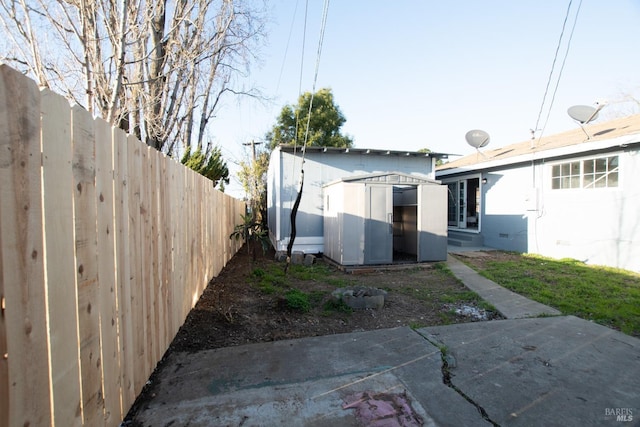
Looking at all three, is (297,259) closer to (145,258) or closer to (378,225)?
(378,225)

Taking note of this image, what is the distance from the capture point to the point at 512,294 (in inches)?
222

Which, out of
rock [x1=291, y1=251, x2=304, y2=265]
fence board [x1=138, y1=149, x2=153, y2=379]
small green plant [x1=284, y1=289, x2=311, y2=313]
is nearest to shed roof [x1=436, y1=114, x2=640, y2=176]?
rock [x1=291, y1=251, x2=304, y2=265]

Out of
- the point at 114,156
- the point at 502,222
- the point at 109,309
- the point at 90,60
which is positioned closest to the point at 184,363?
the point at 109,309

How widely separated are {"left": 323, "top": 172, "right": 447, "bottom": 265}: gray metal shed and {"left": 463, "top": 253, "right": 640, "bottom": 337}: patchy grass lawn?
4.43ft

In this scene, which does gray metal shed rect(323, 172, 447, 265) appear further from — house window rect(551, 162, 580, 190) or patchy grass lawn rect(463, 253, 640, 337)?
house window rect(551, 162, 580, 190)

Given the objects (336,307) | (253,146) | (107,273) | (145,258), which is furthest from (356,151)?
(253,146)

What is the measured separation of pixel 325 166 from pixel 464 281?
5424 mm

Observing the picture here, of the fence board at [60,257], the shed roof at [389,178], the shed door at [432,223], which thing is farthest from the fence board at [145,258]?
the shed door at [432,223]

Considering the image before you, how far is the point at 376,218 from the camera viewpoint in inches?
319

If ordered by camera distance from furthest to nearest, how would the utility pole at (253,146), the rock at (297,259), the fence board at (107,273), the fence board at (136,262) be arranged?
the utility pole at (253,146) → the rock at (297,259) → the fence board at (136,262) → the fence board at (107,273)

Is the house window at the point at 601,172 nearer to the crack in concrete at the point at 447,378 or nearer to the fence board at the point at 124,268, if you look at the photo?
the crack in concrete at the point at 447,378

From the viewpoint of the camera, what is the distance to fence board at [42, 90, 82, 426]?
1394 mm

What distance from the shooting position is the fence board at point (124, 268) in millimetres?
2107

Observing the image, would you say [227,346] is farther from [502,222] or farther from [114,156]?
[502,222]
